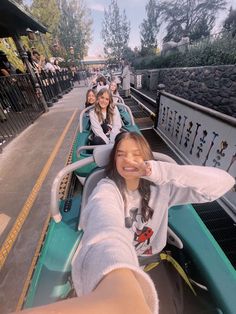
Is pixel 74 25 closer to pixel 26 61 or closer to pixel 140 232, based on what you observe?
pixel 26 61

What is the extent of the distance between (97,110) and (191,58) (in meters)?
7.40

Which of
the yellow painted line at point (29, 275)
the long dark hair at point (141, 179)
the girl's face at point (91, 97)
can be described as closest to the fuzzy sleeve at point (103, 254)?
the long dark hair at point (141, 179)

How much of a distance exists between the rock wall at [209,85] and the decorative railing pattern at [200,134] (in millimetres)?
1969

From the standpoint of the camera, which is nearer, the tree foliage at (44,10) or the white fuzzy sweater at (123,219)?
the white fuzzy sweater at (123,219)

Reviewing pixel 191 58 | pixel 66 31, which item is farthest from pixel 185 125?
pixel 66 31

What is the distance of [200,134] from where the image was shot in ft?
9.85

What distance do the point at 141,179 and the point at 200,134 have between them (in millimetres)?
2261

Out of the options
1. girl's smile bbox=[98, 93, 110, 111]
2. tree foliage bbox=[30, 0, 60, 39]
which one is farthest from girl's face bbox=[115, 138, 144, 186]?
tree foliage bbox=[30, 0, 60, 39]

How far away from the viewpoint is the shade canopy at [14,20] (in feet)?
17.3

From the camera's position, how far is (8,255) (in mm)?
2115

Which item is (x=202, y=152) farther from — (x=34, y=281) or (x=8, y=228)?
(x=8, y=228)

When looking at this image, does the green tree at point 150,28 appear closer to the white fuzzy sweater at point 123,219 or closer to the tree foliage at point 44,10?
the tree foliage at point 44,10

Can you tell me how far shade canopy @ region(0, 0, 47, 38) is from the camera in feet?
17.3

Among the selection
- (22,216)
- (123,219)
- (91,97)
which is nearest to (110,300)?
(123,219)
